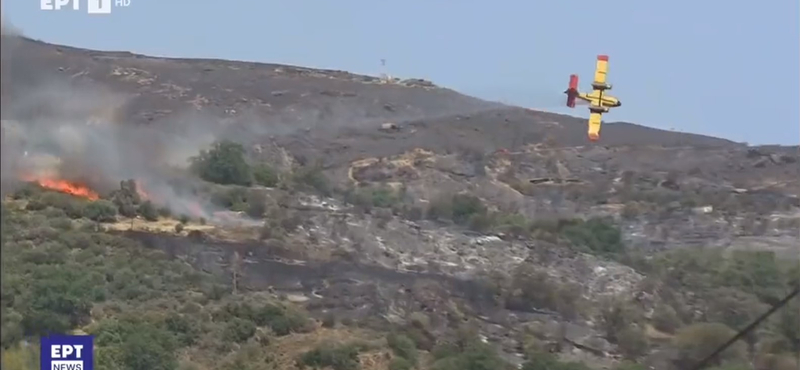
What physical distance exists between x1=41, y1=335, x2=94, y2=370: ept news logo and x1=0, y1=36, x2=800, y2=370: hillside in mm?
536

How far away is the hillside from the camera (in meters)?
36.4

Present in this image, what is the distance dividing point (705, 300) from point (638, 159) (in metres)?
44.6

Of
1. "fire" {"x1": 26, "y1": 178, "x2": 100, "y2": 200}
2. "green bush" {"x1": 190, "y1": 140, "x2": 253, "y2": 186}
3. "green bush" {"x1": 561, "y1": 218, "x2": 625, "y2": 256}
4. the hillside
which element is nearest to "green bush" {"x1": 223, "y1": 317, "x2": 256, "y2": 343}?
the hillside

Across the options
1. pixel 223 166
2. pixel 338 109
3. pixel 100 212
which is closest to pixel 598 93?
pixel 100 212

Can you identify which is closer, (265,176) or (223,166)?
(223,166)

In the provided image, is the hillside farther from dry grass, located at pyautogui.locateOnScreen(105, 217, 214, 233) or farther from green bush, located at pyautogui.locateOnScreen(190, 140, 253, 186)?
dry grass, located at pyautogui.locateOnScreen(105, 217, 214, 233)

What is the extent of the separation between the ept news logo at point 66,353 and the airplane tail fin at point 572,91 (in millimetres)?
17826

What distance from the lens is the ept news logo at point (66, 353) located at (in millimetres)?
27448

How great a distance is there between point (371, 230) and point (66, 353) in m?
32.6

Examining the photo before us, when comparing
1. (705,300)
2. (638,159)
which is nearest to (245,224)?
(705,300)

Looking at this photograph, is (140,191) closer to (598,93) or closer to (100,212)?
(100,212)

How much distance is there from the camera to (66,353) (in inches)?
1127

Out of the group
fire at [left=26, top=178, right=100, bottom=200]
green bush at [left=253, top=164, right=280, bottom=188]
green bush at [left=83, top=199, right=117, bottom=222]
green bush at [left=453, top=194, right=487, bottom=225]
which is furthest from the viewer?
green bush at [left=253, top=164, right=280, bottom=188]

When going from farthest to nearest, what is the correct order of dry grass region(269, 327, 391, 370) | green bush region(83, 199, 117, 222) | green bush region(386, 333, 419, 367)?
green bush region(83, 199, 117, 222), green bush region(386, 333, 419, 367), dry grass region(269, 327, 391, 370)
